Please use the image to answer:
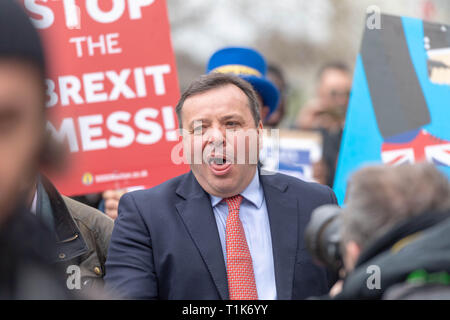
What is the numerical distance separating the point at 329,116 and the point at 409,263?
496 centimetres

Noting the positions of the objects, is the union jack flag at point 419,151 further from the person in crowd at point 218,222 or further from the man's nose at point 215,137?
the man's nose at point 215,137

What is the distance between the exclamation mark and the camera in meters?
4.08

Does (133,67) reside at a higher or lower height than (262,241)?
higher

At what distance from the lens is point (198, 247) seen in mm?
2900

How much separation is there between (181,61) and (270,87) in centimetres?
1844

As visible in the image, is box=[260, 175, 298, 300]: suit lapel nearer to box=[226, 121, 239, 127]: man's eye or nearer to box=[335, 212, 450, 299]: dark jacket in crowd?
box=[226, 121, 239, 127]: man's eye

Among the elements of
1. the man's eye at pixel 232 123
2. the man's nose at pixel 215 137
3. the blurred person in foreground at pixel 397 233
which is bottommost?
the blurred person in foreground at pixel 397 233

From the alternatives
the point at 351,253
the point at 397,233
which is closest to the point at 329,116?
the point at 351,253

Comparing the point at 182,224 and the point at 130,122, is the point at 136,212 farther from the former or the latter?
the point at 130,122

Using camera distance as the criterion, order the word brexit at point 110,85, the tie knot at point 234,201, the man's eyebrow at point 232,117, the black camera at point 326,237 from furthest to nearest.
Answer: the word brexit at point 110,85 < the man's eyebrow at point 232,117 < the tie knot at point 234,201 < the black camera at point 326,237

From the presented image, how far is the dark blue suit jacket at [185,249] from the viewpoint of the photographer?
284 centimetres

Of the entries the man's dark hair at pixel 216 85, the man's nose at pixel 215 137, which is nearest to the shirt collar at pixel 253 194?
the man's nose at pixel 215 137

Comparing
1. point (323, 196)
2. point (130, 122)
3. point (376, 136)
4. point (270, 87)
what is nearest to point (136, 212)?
point (323, 196)

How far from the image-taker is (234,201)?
3.12 metres
